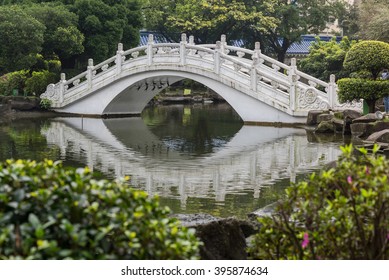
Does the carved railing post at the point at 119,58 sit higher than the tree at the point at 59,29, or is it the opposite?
the tree at the point at 59,29

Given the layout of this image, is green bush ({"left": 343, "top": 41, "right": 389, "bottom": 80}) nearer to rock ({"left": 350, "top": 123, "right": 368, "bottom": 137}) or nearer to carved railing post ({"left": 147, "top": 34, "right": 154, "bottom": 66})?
rock ({"left": 350, "top": 123, "right": 368, "bottom": 137})

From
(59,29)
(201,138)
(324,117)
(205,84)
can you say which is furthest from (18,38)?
(324,117)

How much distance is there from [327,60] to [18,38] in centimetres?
1303

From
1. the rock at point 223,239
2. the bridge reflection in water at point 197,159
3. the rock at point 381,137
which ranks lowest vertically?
the rock at point 223,239

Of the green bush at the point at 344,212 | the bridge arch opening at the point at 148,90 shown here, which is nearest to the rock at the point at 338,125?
the bridge arch opening at the point at 148,90

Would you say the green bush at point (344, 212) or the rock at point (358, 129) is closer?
the green bush at point (344, 212)

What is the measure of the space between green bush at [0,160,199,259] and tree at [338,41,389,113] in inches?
605

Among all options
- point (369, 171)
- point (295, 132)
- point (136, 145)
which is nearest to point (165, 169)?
point (136, 145)

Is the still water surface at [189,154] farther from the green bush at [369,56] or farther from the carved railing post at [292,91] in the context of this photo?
the green bush at [369,56]

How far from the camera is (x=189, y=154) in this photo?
15625mm

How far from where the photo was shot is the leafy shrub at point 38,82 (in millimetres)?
28203

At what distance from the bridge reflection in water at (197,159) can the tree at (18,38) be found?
535 cm

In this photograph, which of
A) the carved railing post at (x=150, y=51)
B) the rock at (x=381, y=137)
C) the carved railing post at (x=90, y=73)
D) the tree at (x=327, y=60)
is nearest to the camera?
the rock at (x=381, y=137)

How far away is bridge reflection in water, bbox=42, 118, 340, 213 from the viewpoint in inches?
444
